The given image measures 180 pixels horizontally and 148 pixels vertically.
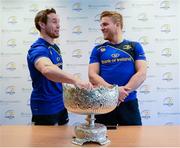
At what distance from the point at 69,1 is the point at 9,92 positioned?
1.38 m

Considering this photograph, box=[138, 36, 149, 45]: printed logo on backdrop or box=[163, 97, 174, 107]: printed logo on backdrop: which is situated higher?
box=[138, 36, 149, 45]: printed logo on backdrop

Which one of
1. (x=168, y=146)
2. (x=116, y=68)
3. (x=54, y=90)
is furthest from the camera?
(x=116, y=68)

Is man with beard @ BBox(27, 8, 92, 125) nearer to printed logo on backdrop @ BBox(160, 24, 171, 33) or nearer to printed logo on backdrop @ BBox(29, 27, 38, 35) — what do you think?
printed logo on backdrop @ BBox(29, 27, 38, 35)

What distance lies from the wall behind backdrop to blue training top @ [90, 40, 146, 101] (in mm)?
1514

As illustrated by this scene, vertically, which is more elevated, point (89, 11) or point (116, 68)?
point (89, 11)

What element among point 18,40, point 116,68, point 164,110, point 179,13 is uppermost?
point 179,13

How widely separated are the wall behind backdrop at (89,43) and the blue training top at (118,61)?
151cm

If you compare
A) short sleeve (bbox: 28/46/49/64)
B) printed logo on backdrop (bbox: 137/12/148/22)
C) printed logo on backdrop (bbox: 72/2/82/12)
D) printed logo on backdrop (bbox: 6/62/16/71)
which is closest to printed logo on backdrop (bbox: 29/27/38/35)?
printed logo on backdrop (bbox: 6/62/16/71)

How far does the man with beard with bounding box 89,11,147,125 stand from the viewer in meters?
2.11

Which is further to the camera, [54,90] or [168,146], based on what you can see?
[54,90]

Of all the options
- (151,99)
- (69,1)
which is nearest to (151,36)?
(151,99)

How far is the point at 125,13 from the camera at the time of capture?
3.74m

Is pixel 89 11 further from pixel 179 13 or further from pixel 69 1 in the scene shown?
pixel 179 13

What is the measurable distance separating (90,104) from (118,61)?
953 mm
